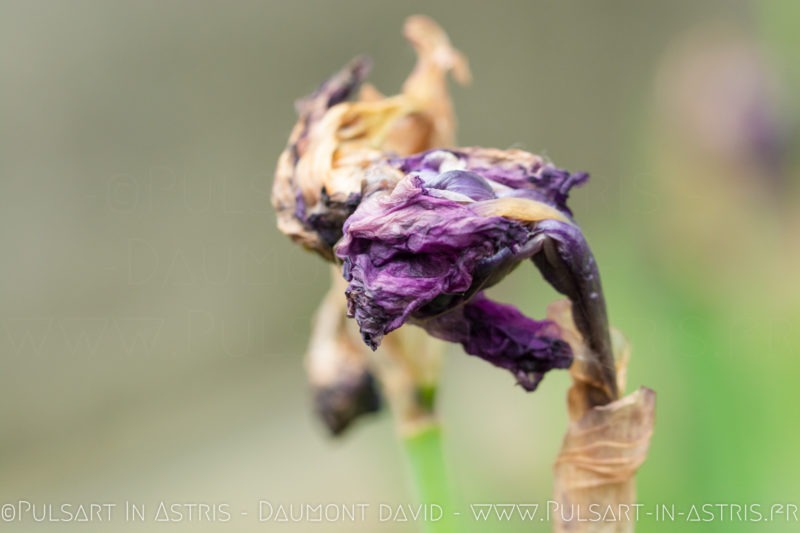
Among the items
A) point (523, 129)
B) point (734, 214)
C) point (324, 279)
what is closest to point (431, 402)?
point (734, 214)

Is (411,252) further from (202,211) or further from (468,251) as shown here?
(202,211)

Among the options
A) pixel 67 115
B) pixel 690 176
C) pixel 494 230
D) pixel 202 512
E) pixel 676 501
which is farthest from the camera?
pixel 67 115

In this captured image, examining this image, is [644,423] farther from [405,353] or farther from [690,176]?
[690,176]

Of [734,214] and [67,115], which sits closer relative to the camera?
[734,214]

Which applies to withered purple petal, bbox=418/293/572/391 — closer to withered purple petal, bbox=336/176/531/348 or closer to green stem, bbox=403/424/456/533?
withered purple petal, bbox=336/176/531/348

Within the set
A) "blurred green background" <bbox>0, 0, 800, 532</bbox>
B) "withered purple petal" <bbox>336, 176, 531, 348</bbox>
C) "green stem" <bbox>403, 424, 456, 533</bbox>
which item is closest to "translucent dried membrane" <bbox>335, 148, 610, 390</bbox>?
"withered purple petal" <bbox>336, 176, 531, 348</bbox>

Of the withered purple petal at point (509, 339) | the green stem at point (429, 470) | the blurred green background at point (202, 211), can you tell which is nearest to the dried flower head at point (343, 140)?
the withered purple petal at point (509, 339)

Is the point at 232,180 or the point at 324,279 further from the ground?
the point at 232,180
